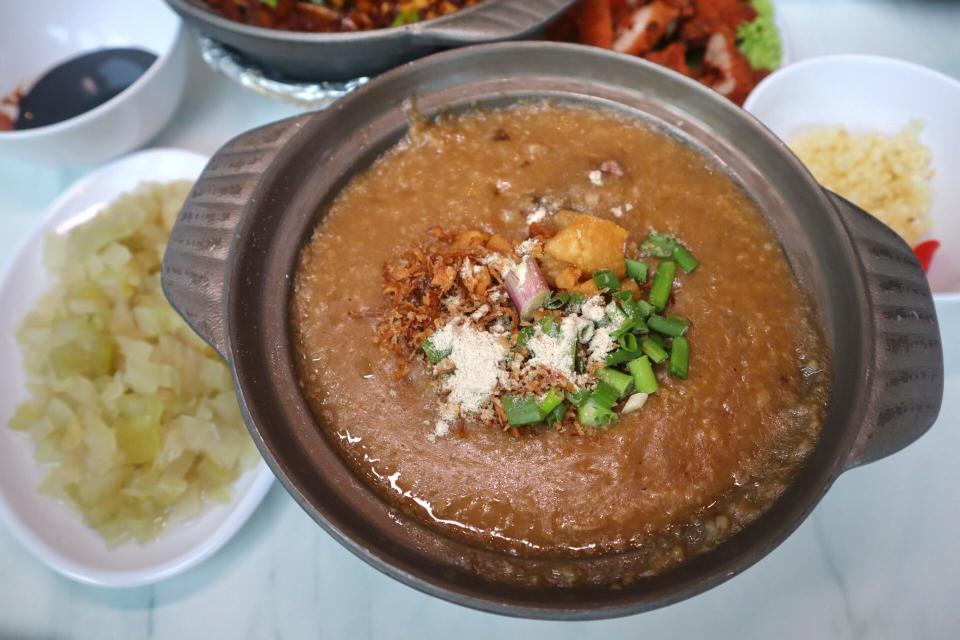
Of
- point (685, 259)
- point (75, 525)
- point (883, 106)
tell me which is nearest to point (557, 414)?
point (685, 259)

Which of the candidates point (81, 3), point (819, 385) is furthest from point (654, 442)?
point (81, 3)

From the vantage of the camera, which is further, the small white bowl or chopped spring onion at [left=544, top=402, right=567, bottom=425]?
the small white bowl

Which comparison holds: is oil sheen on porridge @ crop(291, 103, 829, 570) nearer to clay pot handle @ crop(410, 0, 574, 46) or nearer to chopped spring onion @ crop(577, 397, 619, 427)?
chopped spring onion @ crop(577, 397, 619, 427)

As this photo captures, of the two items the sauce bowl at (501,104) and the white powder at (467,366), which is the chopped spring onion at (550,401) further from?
the sauce bowl at (501,104)

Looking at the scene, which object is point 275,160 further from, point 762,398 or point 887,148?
point 887,148

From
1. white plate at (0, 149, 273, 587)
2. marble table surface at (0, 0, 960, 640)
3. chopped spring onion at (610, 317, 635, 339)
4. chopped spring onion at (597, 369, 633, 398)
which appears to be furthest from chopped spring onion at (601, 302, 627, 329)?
white plate at (0, 149, 273, 587)

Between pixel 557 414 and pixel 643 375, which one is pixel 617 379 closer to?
pixel 643 375
